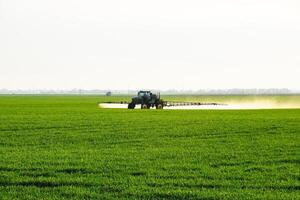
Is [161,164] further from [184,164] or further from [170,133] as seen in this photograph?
[170,133]

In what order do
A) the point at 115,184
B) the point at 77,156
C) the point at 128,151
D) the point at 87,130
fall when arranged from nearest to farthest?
the point at 115,184
the point at 77,156
the point at 128,151
the point at 87,130

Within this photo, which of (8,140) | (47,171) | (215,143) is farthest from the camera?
(8,140)

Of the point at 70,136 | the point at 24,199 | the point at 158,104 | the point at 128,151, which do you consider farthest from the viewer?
the point at 158,104

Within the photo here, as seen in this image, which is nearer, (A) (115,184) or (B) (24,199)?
(B) (24,199)

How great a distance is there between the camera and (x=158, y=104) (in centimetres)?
7006

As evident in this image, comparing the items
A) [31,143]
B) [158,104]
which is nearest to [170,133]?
[31,143]

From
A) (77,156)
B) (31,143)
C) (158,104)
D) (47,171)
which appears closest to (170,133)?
(31,143)

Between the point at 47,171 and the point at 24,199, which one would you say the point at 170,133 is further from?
the point at 24,199

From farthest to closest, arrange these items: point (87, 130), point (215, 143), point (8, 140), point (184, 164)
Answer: point (87, 130) → point (8, 140) → point (215, 143) → point (184, 164)

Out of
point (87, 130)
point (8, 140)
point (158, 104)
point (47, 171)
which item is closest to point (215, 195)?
point (47, 171)

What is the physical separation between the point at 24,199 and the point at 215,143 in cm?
1352

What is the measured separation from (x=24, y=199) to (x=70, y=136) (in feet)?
53.1

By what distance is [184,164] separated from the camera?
17.6 meters

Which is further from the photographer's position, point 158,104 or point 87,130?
point 158,104
